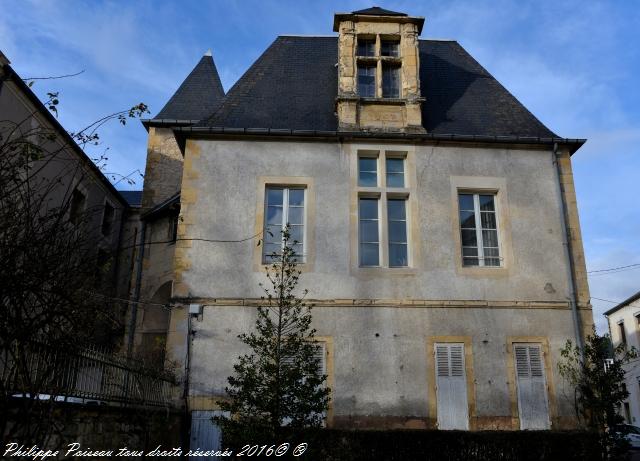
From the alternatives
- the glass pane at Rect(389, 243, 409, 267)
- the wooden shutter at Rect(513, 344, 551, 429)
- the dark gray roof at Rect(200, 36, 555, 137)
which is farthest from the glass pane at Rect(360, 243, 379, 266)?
the wooden shutter at Rect(513, 344, 551, 429)

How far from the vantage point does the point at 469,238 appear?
11.7m

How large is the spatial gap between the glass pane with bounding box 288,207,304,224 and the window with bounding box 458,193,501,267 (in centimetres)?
336

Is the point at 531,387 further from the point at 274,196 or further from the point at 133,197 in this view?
the point at 133,197

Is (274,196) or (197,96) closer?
(274,196)

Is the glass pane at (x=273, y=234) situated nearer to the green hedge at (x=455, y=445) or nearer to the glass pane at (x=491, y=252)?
the green hedge at (x=455, y=445)

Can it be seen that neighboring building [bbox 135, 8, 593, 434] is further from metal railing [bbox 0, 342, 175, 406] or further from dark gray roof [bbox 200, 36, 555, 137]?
metal railing [bbox 0, 342, 175, 406]

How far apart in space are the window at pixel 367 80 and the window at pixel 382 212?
1.67m

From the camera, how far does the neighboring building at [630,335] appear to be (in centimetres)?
2989

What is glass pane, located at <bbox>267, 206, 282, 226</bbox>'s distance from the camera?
11.6 m

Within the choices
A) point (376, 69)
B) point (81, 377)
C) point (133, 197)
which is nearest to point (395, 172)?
point (376, 69)

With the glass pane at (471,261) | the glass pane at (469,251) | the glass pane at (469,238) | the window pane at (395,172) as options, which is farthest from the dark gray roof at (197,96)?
the glass pane at (471,261)

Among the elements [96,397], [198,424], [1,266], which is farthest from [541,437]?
[1,266]

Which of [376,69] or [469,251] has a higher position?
[376,69]

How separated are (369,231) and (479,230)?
92.1 inches
